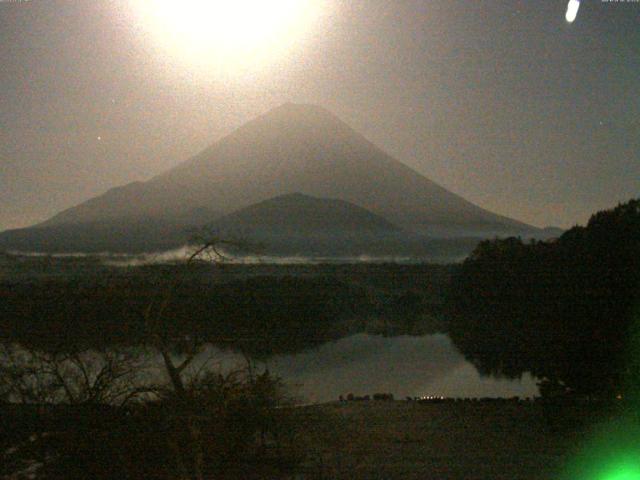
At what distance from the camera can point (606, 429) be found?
5.00m

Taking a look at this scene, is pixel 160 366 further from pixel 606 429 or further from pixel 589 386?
pixel 589 386

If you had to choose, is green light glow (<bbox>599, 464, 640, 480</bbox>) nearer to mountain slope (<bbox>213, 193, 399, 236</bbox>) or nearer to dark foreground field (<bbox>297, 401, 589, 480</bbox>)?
dark foreground field (<bbox>297, 401, 589, 480</bbox>)

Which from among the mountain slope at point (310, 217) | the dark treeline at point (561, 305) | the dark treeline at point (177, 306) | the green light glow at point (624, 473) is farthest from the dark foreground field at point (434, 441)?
the mountain slope at point (310, 217)

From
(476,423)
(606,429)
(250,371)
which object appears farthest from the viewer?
(476,423)

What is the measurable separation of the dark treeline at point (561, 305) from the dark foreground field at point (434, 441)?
536mm

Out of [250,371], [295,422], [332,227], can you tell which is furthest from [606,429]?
[332,227]

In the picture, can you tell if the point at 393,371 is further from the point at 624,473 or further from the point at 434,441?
the point at 624,473

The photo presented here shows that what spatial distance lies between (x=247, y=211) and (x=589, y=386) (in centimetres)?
461

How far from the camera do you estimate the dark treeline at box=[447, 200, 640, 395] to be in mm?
5566

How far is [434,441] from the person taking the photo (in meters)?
5.14

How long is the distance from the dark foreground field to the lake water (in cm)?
97

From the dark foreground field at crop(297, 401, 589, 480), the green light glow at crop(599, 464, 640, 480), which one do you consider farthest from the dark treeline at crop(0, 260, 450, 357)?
the green light glow at crop(599, 464, 640, 480)

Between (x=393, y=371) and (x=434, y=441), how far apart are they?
3.42 m

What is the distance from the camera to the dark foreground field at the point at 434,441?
4.20 metres
